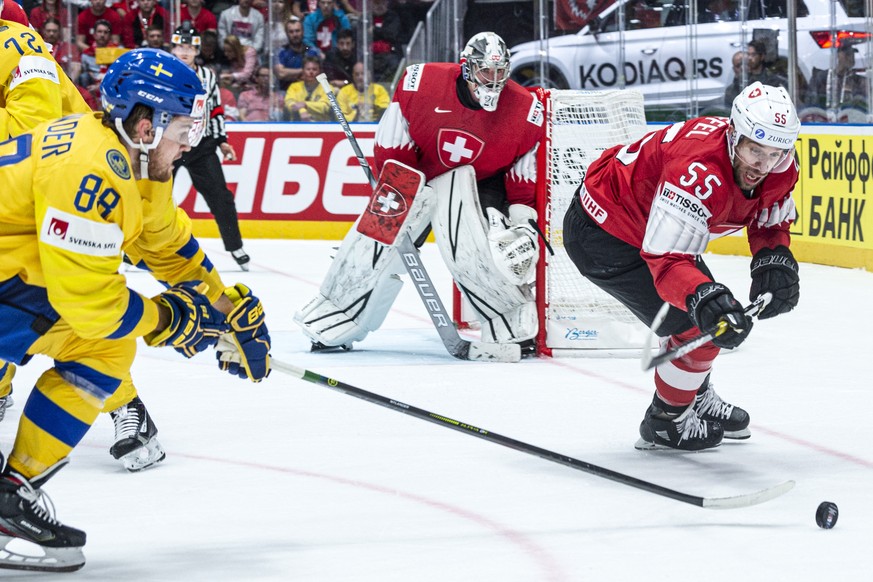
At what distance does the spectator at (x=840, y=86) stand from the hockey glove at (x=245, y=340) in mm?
5920

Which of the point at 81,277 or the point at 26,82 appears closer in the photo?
the point at 81,277

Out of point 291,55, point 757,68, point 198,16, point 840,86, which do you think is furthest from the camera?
point 198,16

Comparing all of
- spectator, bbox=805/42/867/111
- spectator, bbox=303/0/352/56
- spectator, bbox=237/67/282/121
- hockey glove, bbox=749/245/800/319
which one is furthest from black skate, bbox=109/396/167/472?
spectator, bbox=303/0/352/56

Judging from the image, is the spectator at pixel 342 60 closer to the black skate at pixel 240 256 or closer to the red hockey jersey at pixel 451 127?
the black skate at pixel 240 256

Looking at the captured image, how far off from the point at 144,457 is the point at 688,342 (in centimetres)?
155

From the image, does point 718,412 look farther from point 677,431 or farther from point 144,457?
point 144,457

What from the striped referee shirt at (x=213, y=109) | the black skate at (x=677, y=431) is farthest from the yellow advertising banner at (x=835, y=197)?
the black skate at (x=677, y=431)

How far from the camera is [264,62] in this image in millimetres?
10281

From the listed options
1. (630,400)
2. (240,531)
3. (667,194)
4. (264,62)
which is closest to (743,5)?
(264,62)

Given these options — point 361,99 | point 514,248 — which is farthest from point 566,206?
point 361,99

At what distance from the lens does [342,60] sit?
396 inches

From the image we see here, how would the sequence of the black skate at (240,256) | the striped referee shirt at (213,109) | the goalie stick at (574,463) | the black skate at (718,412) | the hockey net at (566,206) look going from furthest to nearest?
the black skate at (240,256), the striped referee shirt at (213,109), the hockey net at (566,206), the black skate at (718,412), the goalie stick at (574,463)

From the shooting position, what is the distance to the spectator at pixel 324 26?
10.1 meters

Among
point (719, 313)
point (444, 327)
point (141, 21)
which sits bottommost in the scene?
point (444, 327)
